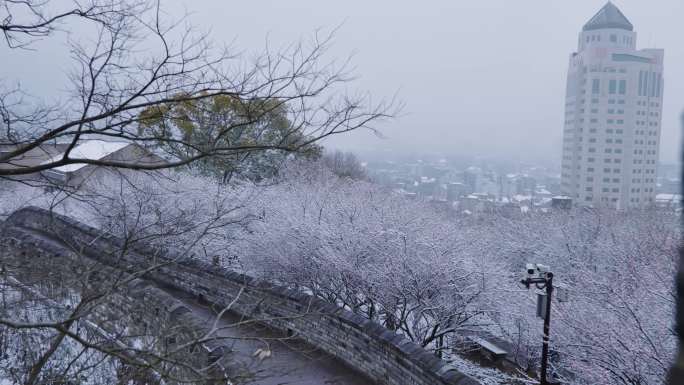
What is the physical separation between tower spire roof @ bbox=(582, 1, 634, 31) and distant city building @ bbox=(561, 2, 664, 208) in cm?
1102

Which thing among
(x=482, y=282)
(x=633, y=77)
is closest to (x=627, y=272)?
(x=482, y=282)

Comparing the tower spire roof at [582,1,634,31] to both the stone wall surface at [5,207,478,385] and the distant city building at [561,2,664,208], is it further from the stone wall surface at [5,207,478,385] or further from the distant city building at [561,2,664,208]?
the stone wall surface at [5,207,478,385]

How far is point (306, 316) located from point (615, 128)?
82.0 metres

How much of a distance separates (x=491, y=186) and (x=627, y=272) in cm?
6618

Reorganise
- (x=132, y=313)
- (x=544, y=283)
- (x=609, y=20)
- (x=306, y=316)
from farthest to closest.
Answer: (x=609, y=20) < (x=544, y=283) < (x=306, y=316) < (x=132, y=313)

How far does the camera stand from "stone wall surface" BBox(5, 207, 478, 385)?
7160 mm

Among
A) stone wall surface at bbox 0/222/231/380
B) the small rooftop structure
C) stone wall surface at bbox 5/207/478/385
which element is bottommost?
stone wall surface at bbox 5/207/478/385

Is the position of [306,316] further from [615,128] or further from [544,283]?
[615,128]

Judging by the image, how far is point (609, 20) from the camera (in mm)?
92188

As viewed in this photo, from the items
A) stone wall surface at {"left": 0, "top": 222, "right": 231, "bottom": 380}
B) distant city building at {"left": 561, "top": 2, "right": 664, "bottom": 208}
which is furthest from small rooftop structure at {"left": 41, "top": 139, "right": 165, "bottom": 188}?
distant city building at {"left": 561, "top": 2, "right": 664, "bottom": 208}

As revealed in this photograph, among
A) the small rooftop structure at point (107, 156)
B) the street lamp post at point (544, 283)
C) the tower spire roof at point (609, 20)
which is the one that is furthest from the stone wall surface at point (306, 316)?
the tower spire roof at point (609, 20)

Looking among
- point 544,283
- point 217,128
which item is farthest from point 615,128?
point 217,128

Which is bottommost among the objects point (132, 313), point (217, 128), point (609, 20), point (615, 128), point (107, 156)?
point (132, 313)

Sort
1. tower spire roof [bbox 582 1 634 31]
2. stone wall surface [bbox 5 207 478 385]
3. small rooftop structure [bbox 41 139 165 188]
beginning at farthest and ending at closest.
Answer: tower spire roof [bbox 582 1 634 31] < stone wall surface [bbox 5 207 478 385] < small rooftop structure [bbox 41 139 165 188]
